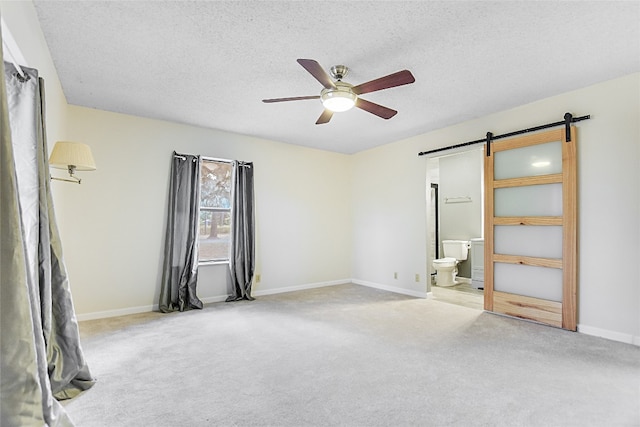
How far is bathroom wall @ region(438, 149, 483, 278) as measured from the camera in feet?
21.5

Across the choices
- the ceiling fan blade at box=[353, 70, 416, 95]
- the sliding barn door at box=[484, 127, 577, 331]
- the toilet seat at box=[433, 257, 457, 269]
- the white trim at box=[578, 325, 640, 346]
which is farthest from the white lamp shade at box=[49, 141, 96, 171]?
the toilet seat at box=[433, 257, 457, 269]

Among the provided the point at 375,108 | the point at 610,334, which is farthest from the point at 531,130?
the point at 610,334

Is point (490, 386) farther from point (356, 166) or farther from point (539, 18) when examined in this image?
point (356, 166)

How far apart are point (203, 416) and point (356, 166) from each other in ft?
16.9

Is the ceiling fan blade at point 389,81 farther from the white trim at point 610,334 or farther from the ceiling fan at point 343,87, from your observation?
the white trim at point 610,334

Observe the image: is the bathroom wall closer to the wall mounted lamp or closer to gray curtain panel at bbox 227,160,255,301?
gray curtain panel at bbox 227,160,255,301

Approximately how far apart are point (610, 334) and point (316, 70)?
3740mm

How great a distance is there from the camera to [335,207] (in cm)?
636

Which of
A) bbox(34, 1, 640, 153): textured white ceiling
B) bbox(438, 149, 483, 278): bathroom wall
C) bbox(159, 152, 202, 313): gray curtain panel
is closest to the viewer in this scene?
bbox(34, 1, 640, 153): textured white ceiling

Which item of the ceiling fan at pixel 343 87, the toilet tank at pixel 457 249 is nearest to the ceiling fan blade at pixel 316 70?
the ceiling fan at pixel 343 87

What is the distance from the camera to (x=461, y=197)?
6.84 metres

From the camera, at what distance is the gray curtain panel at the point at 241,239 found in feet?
16.4

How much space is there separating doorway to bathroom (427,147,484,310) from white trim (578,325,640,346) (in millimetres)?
2321

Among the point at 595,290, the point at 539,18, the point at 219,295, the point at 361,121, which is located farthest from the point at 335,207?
the point at 539,18
